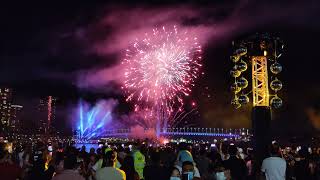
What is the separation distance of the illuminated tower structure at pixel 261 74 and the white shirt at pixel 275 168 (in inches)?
398

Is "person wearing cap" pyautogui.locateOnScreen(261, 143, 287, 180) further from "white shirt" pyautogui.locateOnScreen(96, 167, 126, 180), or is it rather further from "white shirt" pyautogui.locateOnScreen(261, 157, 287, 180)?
"white shirt" pyautogui.locateOnScreen(96, 167, 126, 180)

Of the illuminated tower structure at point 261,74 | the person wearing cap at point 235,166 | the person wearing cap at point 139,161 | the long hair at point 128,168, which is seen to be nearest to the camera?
the person wearing cap at point 235,166

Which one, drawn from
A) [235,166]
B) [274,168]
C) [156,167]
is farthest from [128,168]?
[274,168]

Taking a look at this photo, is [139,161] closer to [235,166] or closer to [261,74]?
[235,166]

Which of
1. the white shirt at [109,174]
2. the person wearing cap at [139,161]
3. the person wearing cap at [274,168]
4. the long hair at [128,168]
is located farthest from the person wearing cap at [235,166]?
the person wearing cap at [139,161]

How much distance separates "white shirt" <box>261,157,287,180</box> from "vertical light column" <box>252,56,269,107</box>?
12.0m

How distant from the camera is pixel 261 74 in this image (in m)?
21.9

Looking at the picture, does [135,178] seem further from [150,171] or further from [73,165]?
[73,165]

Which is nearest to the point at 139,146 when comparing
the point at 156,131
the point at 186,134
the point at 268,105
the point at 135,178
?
the point at 135,178

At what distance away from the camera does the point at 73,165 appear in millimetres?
7766

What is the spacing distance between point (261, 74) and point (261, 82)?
0.46 meters

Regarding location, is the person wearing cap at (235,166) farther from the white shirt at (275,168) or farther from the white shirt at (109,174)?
the white shirt at (109,174)

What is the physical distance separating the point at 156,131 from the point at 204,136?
232 feet

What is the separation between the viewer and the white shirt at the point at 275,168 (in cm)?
967
